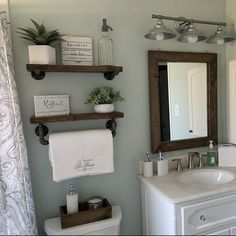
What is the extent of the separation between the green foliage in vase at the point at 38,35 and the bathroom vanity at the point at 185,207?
96 centimetres

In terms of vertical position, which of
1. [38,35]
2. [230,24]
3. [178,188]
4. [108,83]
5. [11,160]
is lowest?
[178,188]

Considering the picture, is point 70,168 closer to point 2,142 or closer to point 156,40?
point 2,142

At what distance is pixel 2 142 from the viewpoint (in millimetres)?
1122

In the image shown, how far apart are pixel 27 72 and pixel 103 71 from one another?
0.41 m

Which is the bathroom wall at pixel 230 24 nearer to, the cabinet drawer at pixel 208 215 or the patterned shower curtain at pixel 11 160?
the cabinet drawer at pixel 208 215

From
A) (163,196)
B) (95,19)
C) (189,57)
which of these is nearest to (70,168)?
(163,196)

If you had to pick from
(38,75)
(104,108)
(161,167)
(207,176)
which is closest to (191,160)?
(207,176)

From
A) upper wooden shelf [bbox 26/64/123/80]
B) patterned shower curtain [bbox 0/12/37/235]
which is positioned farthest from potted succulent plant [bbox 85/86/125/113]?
patterned shower curtain [bbox 0/12/37/235]

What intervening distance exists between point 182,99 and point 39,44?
942 mm

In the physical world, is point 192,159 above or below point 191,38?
below

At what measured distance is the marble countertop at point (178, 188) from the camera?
1198 millimetres

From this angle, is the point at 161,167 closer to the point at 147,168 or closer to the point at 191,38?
the point at 147,168

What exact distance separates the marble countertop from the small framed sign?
63 cm

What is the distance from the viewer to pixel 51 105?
1.29 meters
